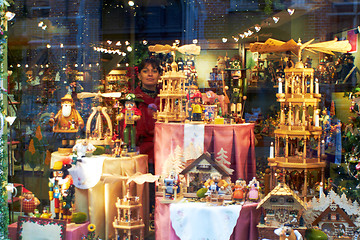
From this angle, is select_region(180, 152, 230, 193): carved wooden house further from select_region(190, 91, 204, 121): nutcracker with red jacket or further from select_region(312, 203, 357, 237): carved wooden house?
select_region(312, 203, 357, 237): carved wooden house

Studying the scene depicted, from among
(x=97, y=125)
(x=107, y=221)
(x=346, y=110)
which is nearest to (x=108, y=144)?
(x=97, y=125)

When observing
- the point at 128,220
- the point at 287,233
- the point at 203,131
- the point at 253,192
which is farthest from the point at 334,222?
the point at 128,220

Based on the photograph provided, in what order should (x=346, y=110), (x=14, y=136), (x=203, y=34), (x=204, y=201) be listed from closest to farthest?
1. (x=204, y=201)
2. (x=346, y=110)
3. (x=203, y=34)
4. (x=14, y=136)

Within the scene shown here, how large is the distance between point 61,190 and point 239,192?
204 cm

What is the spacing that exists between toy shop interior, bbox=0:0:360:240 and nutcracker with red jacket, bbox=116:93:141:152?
1cm

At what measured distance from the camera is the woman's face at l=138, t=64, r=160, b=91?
22.0ft

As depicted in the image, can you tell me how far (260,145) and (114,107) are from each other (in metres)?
1.89

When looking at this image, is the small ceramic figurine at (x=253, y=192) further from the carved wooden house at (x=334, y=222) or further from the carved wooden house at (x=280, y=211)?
the carved wooden house at (x=334, y=222)

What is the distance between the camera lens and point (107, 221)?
6.14 meters

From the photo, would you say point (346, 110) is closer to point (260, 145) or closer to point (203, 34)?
point (260, 145)

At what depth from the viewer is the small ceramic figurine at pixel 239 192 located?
552 centimetres

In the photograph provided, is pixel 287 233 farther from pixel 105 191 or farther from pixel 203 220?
pixel 105 191

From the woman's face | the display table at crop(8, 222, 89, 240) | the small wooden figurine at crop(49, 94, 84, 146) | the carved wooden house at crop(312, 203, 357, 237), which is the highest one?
the woman's face

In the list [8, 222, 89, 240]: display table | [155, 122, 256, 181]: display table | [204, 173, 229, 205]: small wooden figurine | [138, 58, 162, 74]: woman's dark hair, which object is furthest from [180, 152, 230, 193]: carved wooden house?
[138, 58, 162, 74]: woman's dark hair
